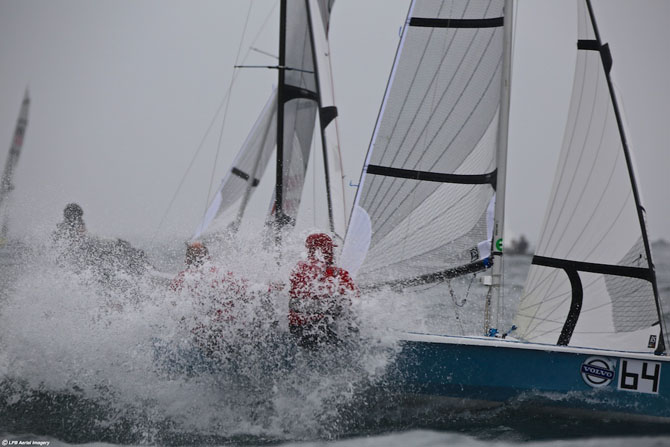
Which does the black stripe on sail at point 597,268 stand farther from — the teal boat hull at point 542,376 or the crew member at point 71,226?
the crew member at point 71,226

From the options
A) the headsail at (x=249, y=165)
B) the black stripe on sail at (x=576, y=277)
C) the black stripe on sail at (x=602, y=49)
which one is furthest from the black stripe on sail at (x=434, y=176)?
the headsail at (x=249, y=165)

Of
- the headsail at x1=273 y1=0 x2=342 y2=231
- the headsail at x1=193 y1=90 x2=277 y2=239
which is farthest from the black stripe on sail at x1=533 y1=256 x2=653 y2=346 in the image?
the headsail at x1=193 y1=90 x2=277 y2=239

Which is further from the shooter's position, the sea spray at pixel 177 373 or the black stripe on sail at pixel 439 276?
the black stripe on sail at pixel 439 276

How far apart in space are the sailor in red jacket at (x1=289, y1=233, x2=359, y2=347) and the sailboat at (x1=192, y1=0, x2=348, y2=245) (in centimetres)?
234

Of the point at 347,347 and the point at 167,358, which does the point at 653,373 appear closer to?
the point at 347,347

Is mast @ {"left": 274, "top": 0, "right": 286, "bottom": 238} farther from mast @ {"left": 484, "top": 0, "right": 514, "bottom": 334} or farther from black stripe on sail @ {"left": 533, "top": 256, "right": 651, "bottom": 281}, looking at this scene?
black stripe on sail @ {"left": 533, "top": 256, "right": 651, "bottom": 281}

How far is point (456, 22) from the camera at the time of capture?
236 inches

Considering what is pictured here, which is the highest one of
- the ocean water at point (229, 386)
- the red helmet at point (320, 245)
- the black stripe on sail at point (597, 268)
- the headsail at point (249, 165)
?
the headsail at point (249, 165)

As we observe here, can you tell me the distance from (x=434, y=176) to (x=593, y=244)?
1.19 metres

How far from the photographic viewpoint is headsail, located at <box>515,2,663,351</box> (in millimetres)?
5430

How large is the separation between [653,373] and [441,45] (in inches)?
105

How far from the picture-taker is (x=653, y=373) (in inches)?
190

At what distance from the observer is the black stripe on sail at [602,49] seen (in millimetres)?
5668

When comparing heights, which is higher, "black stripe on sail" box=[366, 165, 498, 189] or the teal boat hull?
"black stripe on sail" box=[366, 165, 498, 189]
